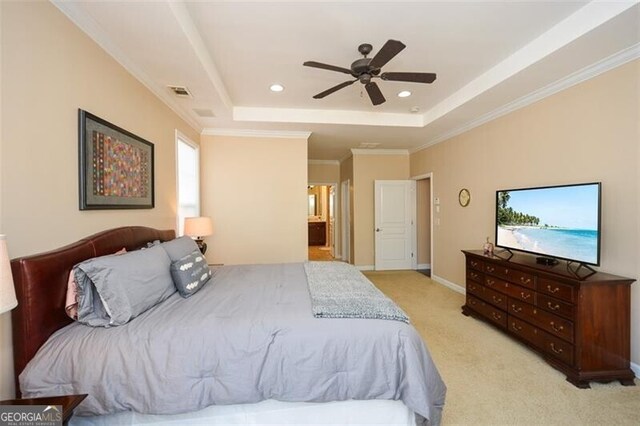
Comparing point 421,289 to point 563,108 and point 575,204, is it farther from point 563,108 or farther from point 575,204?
point 563,108

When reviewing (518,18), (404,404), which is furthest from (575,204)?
(404,404)

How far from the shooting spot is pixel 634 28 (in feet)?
6.28

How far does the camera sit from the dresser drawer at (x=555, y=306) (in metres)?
2.18

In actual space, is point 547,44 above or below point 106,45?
above

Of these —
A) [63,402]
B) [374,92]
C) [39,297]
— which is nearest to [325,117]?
[374,92]

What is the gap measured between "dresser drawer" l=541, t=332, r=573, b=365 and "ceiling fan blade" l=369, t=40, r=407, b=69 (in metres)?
2.59

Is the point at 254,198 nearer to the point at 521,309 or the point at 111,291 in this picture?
the point at 111,291

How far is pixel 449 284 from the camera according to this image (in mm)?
4578

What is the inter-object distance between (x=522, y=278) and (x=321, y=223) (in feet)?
24.0

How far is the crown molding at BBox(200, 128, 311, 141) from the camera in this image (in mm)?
4266

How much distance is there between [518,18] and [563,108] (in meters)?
1.16

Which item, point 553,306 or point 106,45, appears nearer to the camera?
point 106,45

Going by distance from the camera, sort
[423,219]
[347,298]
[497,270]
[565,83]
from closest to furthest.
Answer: [347,298] < [565,83] < [497,270] < [423,219]

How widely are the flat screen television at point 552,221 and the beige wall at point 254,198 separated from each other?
2.70 meters
